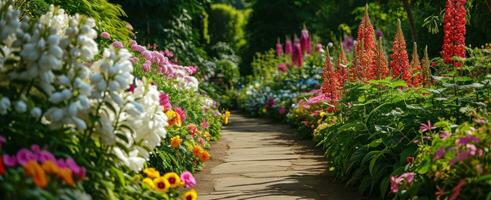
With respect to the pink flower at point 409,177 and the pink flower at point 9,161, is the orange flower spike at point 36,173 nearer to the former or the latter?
the pink flower at point 9,161

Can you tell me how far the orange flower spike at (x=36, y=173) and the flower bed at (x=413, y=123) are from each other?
189 centimetres

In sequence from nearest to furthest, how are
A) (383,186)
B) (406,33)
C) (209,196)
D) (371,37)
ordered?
(383,186) < (209,196) < (371,37) < (406,33)

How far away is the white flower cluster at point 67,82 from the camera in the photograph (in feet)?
10.1

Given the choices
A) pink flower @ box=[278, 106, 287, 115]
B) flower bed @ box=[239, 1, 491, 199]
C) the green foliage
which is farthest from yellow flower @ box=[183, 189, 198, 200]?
the green foliage

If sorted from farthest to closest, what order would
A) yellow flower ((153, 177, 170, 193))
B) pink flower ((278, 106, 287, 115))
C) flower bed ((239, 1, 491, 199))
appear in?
1. pink flower ((278, 106, 287, 115))
2. yellow flower ((153, 177, 170, 193))
3. flower bed ((239, 1, 491, 199))

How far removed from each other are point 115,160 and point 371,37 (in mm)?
4170

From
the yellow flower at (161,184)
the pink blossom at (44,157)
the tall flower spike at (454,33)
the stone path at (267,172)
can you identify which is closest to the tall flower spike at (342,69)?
the stone path at (267,172)

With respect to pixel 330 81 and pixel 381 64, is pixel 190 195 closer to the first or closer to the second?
pixel 381 64

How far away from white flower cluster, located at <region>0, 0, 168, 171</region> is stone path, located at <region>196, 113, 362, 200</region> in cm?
181

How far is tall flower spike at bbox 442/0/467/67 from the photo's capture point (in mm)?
5590

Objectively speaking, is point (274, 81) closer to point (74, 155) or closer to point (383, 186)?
point (383, 186)

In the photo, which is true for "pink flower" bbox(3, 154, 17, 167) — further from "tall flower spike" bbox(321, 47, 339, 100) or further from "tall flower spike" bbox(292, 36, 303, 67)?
"tall flower spike" bbox(292, 36, 303, 67)

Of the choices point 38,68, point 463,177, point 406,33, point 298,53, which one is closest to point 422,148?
point 463,177

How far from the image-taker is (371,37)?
6.95 meters
